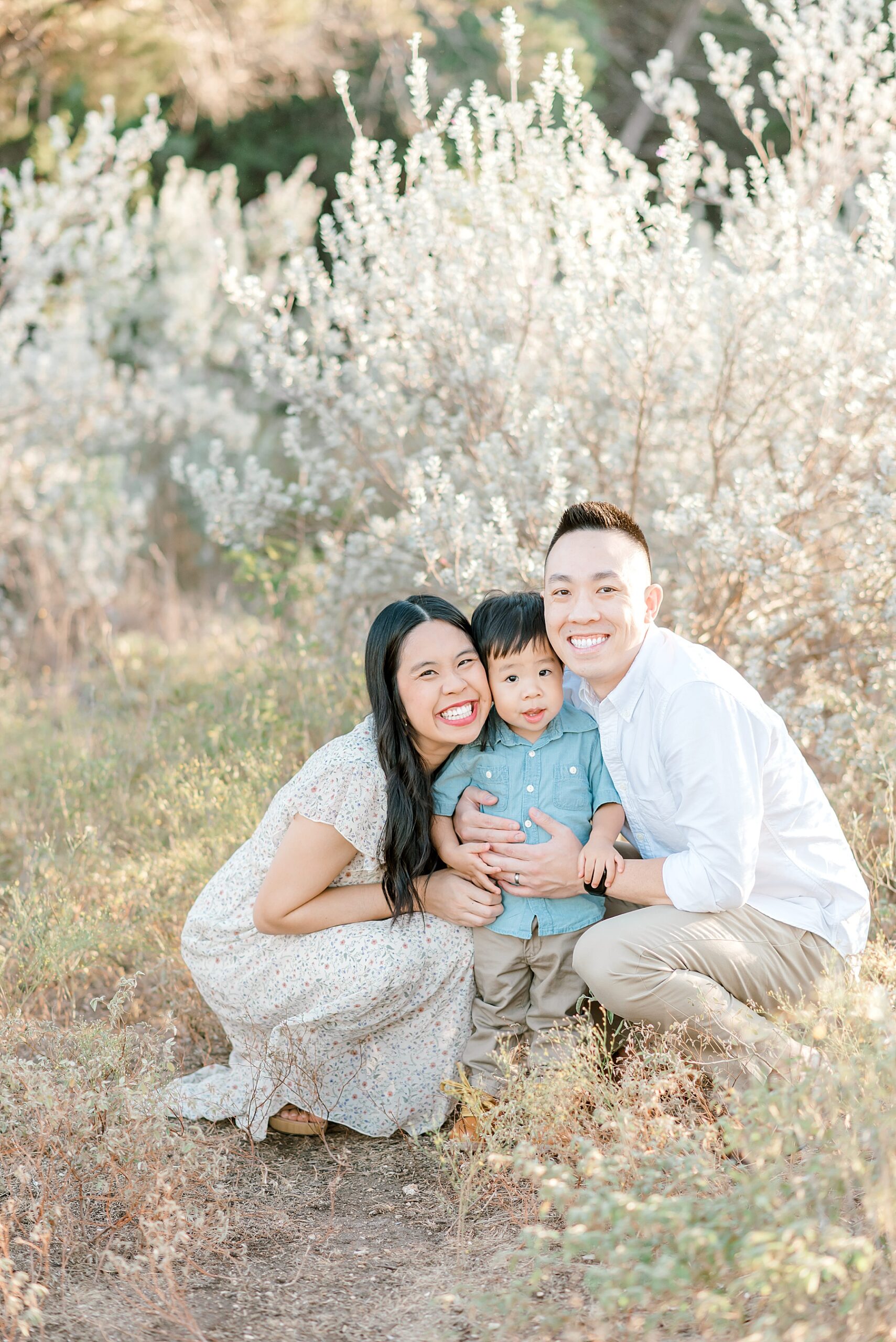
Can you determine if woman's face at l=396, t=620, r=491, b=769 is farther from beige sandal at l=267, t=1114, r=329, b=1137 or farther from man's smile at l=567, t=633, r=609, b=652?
beige sandal at l=267, t=1114, r=329, b=1137

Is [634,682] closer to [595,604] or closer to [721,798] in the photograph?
[595,604]

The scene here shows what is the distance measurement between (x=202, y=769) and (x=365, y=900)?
51.5 inches

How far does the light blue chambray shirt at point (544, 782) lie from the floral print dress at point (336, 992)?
19 centimetres

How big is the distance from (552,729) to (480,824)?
0.89ft

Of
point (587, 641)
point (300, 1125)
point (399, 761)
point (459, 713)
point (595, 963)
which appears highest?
point (587, 641)

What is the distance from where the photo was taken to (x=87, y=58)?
7.36 m

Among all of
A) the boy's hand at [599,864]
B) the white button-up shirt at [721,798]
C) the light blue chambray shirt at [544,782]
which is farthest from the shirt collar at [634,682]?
the boy's hand at [599,864]

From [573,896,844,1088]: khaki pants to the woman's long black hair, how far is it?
15.9 inches

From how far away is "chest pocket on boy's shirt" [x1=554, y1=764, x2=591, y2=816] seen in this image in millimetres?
2791

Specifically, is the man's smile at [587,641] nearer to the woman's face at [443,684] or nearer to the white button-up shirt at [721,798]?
the white button-up shirt at [721,798]

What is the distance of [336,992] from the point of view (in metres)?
2.70

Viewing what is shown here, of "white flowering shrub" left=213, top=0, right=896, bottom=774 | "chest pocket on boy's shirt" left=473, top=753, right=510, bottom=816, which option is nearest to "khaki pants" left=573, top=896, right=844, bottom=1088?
"chest pocket on boy's shirt" left=473, top=753, right=510, bottom=816

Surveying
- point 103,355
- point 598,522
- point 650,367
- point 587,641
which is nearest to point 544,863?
point 587,641

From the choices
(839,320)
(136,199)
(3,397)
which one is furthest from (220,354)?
(839,320)
